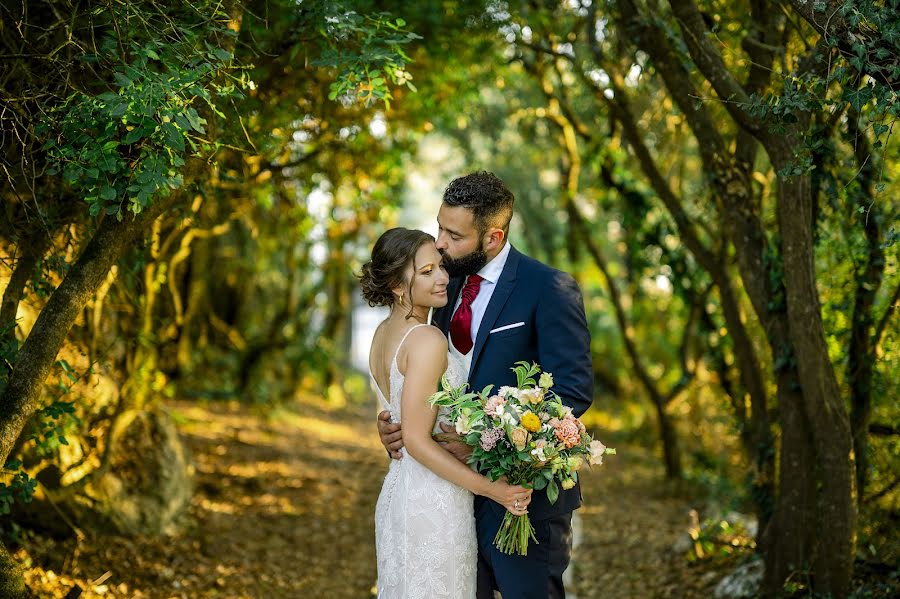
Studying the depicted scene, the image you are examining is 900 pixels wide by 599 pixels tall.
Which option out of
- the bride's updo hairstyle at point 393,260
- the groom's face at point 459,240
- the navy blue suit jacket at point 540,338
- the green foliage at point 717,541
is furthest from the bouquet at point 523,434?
the green foliage at point 717,541

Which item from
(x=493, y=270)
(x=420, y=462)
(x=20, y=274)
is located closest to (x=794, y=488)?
(x=493, y=270)

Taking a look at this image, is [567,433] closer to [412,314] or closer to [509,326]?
[509,326]

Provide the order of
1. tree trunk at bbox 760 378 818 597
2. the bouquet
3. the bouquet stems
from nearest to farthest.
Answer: the bouquet < the bouquet stems < tree trunk at bbox 760 378 818 597

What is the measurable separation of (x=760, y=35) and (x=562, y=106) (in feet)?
10.8

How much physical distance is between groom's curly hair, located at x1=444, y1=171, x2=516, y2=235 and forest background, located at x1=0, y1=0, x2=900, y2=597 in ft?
2.32

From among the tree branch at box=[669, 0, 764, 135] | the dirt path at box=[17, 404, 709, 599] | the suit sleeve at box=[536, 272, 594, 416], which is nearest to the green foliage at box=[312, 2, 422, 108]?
the suit sleeve at box=[536, 272, 594, 416]

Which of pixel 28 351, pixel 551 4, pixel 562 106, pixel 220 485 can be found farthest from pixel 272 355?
pixel 28 351

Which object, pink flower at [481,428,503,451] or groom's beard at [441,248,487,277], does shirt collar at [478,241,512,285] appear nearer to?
groom's beard at [441,248,487,277]

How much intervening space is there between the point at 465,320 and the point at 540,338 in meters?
0.34

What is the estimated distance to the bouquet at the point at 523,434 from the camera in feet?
9.57

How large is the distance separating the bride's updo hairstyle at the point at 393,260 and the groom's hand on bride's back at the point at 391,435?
0.50 meters

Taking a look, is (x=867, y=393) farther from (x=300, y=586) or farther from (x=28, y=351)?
(x=28, y=351)

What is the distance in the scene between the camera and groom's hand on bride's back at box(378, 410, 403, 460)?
339 centimetres

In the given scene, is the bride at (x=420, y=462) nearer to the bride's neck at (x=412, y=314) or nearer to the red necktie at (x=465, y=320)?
the bride's neck at (x=412, y=314)
